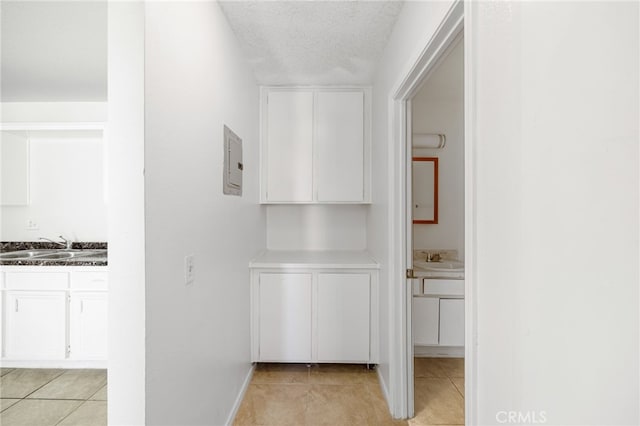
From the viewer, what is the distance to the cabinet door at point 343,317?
251cm

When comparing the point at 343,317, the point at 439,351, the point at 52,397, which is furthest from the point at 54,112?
the point at 439,351

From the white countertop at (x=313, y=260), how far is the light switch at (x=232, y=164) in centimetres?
70

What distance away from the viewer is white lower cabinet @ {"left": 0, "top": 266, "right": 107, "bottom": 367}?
2557 millimetres

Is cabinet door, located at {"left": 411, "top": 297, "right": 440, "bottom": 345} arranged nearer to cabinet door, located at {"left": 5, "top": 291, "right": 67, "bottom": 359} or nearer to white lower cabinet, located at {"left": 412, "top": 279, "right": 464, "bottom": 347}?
white lower cabinet, located at {"left": 412, "top": 279, "right": 464, "bottom": 347}

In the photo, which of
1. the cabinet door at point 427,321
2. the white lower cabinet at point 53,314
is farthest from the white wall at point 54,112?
the cabinet door at point 427,321

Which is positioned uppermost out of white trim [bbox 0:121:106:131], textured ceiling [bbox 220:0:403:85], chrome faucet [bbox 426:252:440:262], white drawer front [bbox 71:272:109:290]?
textured ceiling [bbox 220:0:403:85]

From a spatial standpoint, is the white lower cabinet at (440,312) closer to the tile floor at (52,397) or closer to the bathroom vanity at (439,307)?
the bathroom vanity at (439,307)

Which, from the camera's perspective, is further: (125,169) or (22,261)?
(22,261)

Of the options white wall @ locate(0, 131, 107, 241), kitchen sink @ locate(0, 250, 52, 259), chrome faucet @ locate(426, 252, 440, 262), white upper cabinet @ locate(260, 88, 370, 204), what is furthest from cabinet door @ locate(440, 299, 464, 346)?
kitchen sink @ locate(0, 250, 52, 259)
